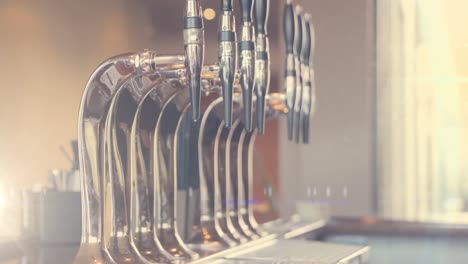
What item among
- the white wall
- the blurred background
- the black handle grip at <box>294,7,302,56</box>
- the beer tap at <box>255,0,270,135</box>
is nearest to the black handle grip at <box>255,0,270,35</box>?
the beer tap at <box>255,0,270,135</box>

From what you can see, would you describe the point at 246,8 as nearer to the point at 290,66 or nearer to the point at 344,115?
the point at 290,66

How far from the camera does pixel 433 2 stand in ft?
7.86

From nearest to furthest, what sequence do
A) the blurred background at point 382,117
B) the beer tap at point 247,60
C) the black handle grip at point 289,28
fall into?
the beer tap at point 247,60 → the black handle grip at point 289,28 → the blurred background at point 382,117

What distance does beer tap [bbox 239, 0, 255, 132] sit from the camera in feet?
3.48

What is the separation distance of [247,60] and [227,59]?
0.09 meters

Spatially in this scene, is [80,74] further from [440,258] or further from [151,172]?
[440,258]

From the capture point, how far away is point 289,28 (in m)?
1.58

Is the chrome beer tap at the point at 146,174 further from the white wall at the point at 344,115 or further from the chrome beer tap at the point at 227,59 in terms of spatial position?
the white wall at the point at 344,115

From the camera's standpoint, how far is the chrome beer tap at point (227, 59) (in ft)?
3.24

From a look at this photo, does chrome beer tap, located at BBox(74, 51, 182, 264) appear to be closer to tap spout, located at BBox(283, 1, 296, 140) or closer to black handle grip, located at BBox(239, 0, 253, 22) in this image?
black handle grip, located at BBox(239, 0, 253, 22)

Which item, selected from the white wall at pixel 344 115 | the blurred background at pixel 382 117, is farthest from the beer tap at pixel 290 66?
the white wall at pixel 344 115

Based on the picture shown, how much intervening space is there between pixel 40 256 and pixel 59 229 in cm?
11

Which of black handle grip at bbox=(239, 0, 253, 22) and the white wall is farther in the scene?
the white wall

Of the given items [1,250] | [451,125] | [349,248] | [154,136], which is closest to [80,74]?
[154,136]
